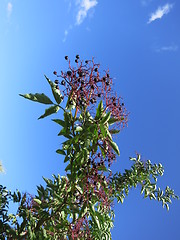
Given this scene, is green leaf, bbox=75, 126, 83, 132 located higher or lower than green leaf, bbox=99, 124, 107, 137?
higher

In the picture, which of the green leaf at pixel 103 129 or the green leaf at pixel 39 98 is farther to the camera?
the green leaf at pixel 39 98

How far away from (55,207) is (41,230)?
7.0 inches

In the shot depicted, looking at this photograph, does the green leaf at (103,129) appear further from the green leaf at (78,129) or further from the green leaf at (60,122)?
the green leaf at (60,122)

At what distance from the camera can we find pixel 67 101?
1841 millimetres

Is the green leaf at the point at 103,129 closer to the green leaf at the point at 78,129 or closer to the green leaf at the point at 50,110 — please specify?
the green leaf at the point at 78,129

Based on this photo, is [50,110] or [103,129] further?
[50,110]

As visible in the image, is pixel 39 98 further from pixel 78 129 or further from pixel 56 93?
pixel 78 129

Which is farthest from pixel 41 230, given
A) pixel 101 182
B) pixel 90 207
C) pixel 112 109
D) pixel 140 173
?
pixel 140 173

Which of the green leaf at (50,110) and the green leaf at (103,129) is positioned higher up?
the green leaf at (50,110)

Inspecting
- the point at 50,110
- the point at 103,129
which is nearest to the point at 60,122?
the point at 50,110

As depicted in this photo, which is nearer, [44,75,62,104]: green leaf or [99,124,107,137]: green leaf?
[99,124,107,137]: green leaf

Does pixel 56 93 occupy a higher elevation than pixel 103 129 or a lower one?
higher

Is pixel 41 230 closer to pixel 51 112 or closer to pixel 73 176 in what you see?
pixel 73 176

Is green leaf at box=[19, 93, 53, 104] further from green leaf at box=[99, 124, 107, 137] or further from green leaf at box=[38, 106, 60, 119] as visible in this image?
green leaf at box=[99, 124, 107, 137]
